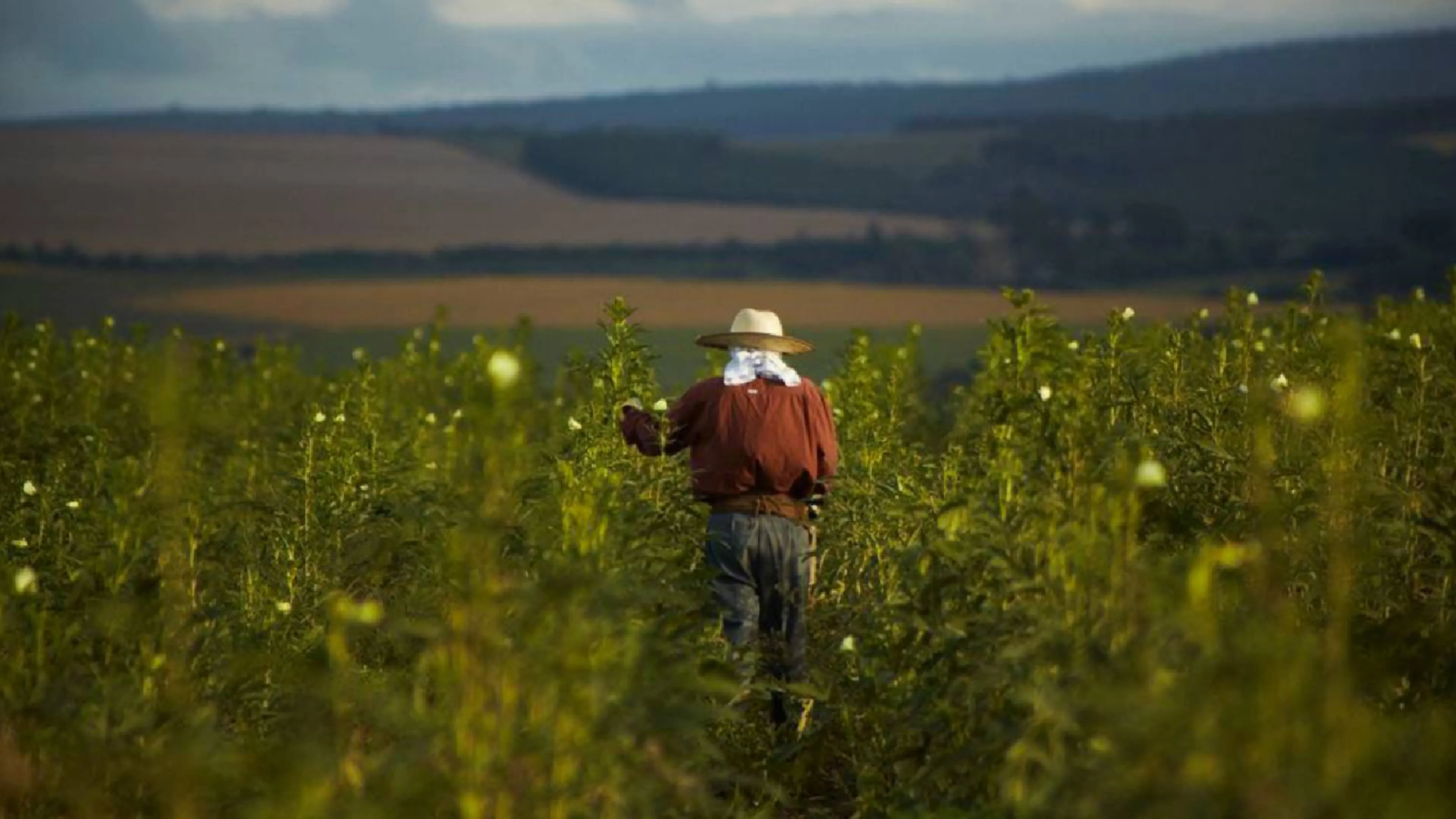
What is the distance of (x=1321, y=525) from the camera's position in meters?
9.52

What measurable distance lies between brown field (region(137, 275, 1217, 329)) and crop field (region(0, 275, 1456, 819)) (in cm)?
4406

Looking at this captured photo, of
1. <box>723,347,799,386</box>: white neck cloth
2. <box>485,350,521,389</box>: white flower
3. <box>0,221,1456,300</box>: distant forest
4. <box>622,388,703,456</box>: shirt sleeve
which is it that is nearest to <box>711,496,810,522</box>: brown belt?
<box>622,388,703,456</box>: shirt sleeve

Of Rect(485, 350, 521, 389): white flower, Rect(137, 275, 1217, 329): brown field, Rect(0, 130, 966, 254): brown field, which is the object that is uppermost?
Rect(485, 350, 521, 389): white flower

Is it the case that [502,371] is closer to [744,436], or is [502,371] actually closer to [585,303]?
[744,436]

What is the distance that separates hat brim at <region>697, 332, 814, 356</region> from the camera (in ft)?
34.7

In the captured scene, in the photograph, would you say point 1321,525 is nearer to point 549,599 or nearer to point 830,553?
point 830,553

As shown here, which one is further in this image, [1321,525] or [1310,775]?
[1321,525]

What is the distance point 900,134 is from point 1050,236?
152 feet

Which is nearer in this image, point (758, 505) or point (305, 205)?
point (758, 505)

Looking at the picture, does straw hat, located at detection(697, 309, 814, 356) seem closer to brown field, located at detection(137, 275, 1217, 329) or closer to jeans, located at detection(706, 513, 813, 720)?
jeans, located at detection(706, 513, 813, 720)

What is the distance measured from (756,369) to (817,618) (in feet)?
5.74

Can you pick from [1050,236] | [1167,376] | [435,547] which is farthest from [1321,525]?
[1050,236]

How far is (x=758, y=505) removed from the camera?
1027 centimetres

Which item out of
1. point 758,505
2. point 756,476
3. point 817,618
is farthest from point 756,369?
point 817,618
